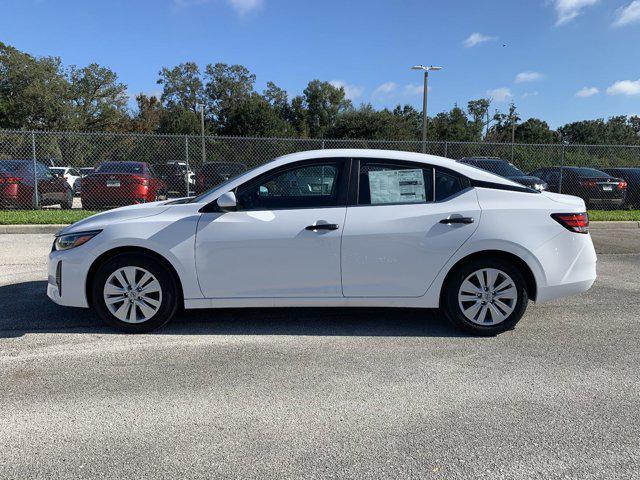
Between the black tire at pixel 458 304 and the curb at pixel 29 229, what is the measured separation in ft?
28.7

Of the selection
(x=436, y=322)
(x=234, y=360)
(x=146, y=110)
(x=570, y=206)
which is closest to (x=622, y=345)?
(x=570, y=206)

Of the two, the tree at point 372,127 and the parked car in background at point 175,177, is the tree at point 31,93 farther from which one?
the parked car in background at point 175,177

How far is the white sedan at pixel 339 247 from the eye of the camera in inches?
174

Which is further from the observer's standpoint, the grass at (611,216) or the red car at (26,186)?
the red car at (26,186)

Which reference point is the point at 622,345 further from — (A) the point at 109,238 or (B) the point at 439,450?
(A) the point at 109,238

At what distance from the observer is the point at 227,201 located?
14.3ft

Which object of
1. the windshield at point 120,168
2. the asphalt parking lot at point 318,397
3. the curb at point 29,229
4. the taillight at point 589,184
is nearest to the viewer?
the asphalt parking lot at point 318,397

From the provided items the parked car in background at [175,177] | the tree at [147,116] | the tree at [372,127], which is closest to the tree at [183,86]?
the tree at [147,116]

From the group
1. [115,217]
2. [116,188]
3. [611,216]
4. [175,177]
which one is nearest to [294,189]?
[115,217]

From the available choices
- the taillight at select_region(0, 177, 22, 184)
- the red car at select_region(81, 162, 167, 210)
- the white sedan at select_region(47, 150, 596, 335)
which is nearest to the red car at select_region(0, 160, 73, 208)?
the taillight at select_region(0, 177, 22, 184)

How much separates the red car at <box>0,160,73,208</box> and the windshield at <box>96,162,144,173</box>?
1370 mm

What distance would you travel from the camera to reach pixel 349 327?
485 centimetres

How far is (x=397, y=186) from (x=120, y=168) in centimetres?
1122

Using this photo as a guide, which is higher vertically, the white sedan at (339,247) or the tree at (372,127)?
the tree at (372,127)
